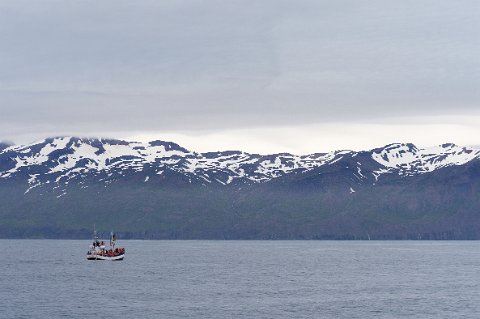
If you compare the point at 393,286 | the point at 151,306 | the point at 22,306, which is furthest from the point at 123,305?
the point at 393,286

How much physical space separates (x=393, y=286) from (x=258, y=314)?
2317 inches

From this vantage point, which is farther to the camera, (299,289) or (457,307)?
(299,289)

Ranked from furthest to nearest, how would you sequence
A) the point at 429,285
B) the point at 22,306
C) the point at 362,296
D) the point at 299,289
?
the point at 429,285 < the point at 299,289 < the point at 362,296 < the point at 22,306

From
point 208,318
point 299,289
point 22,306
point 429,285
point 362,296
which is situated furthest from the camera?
point 429,285

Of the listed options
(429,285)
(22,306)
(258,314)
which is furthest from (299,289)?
(22,306)

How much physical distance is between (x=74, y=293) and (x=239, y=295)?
1222 inches

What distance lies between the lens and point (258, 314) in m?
Answer: 143

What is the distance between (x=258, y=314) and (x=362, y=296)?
34633mm

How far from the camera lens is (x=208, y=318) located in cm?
13825

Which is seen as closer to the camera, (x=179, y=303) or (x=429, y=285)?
(x=179, y=303)

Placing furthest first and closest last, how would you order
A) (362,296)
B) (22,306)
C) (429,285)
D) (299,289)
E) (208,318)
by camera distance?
(429,285), (299,289), (362,296), (22,306), (208,318)

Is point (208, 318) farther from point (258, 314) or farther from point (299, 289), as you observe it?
point (299, 289)

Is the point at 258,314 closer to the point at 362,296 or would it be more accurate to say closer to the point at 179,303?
the point at 179,303

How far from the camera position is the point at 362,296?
17125 centimetres
